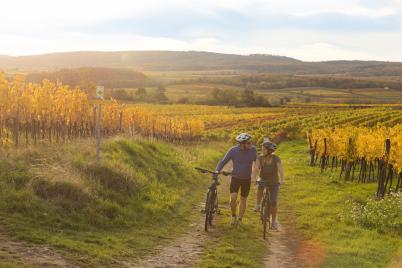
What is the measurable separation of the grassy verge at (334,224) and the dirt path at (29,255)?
5.18 meters

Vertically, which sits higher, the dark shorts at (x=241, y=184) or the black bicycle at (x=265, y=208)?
the dark shorts at (x=241, y=184)

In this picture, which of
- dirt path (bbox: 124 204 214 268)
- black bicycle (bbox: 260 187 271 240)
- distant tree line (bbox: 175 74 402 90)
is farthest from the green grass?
distant tree line (bbox: 175 74 402 90)

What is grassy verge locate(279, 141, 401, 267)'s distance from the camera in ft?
36.4

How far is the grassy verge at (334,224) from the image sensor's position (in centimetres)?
1111

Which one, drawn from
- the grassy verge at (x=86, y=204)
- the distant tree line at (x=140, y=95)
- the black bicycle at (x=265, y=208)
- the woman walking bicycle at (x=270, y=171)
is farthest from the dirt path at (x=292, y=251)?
the distant tree line at (x=140, y=95)

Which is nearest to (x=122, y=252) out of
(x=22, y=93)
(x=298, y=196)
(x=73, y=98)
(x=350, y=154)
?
(x=298, y=196)

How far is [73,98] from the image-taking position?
2641 cm

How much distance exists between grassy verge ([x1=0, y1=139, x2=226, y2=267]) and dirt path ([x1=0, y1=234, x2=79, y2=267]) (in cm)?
26

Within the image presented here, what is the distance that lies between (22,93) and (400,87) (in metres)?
162

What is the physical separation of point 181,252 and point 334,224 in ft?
18.5

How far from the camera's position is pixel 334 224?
46.8 ft

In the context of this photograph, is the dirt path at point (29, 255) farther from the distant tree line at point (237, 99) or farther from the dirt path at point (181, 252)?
the distant tree line at point (237, 99)

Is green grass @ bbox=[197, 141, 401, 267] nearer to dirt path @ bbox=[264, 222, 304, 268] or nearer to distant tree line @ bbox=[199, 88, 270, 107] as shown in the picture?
dirt path @ bbox=[264, 222, 304, 268]

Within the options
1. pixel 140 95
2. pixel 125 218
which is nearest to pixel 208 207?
pixel 125 218
